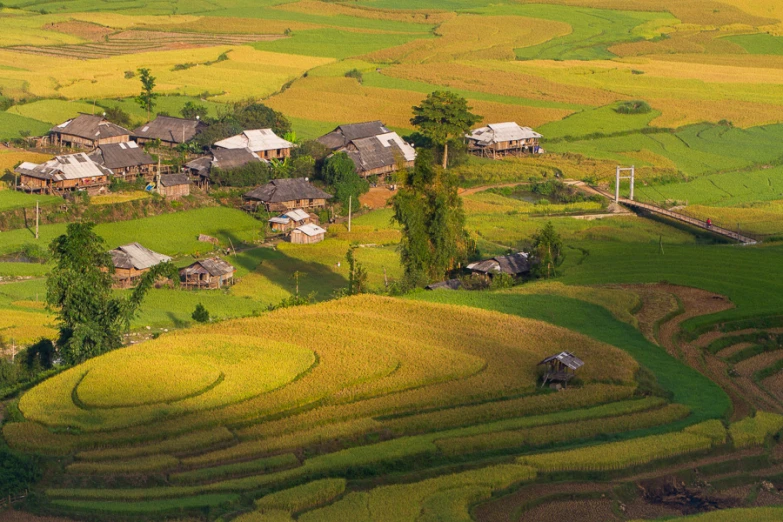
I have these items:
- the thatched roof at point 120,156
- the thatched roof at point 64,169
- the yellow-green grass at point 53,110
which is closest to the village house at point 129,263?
the thatched roof at point 64,169

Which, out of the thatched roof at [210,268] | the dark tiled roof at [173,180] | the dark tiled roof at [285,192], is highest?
the dark tiled roof at [173,180]

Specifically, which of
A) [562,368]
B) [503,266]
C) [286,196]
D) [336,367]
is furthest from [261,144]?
[562,368]

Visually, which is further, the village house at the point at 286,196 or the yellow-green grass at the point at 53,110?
the yellow-green grass at the point at 53,110

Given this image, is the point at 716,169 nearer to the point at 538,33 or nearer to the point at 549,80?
the point at 549,80

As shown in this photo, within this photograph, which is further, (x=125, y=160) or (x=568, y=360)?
(x=125, y=160)

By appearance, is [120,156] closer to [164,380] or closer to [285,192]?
[285,192]

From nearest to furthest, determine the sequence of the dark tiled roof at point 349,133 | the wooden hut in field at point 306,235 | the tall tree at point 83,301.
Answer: the tall tree at point 83,301, the wooden hut in field at point 306,235, the dark tiled roof at point 349,133

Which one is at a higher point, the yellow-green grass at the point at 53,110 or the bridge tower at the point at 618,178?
the yellow-green grass at the point at 53,110

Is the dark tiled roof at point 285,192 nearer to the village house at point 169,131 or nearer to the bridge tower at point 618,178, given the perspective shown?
the village house at point 169,131
